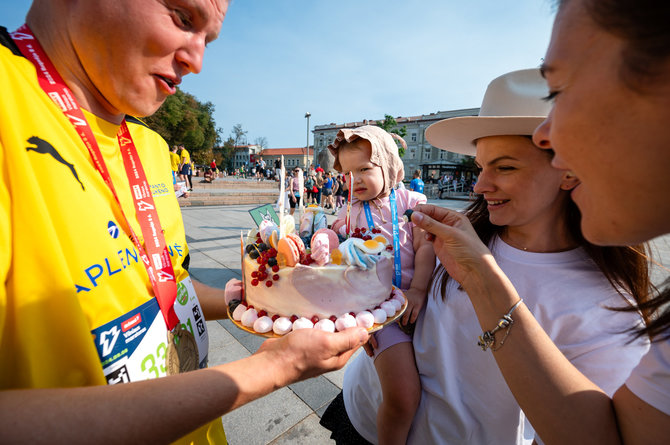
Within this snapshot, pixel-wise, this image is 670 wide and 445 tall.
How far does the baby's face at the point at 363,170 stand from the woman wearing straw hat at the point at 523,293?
35.0 inches

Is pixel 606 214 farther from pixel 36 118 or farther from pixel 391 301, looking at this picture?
pixel 36 118

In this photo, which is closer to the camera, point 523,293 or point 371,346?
point 523,293

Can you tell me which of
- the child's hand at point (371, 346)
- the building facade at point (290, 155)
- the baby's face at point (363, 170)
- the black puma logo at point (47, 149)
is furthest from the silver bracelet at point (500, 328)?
the building facade at point (290, 155)

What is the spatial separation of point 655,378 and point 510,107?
1.40m

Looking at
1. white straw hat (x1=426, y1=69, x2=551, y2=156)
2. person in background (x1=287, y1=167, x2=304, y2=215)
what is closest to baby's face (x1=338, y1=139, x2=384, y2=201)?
person in background (x1=287, y1=167, x2=304, y2=215)

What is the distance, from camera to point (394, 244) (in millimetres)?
2084

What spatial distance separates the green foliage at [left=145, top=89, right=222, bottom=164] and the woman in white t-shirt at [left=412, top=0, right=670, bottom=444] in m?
30.2

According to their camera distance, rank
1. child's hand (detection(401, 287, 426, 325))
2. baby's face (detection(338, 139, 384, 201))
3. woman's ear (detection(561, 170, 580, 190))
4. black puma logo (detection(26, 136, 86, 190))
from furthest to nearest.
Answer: baby's face (detection(338, 139, 384, 201)) → child's hand (detection(401, 287, 426, 325)) → woman's ear (detection(561, 170, 580, 190)) → black puma logo (detection(26, 136, 86, 190))

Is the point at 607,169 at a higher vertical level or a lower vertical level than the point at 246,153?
higher

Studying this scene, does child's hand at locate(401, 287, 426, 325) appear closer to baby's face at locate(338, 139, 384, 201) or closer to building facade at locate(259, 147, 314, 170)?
baby's face at locate(338, 139, 384, 201)

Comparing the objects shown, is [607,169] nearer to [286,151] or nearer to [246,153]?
[286,151]

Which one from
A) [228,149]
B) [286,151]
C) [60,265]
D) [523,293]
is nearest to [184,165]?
[60,265]

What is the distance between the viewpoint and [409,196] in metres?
2.75

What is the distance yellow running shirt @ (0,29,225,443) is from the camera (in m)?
0.73
